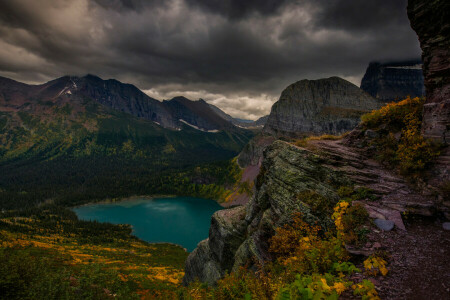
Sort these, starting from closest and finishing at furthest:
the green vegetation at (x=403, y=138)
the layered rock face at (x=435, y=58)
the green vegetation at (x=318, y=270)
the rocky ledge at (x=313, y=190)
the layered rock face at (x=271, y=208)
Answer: the green vegetation at (x=318, y=270) < the rocky ledge at (x=313, y=190) < the layered rock face at (x=435, y=58) < the green vegetation at (x=403, y=138) < the layered rock face at (x=271, y=208)

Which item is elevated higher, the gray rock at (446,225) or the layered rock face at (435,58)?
the layered rock face at (435,58)

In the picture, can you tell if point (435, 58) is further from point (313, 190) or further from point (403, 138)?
point (313, 190)

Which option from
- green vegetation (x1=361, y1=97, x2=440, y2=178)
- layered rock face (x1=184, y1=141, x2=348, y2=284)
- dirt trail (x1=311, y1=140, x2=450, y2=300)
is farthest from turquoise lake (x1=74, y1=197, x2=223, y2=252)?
dirt trail (x1=311, y1=140, x2=450, y2=300)

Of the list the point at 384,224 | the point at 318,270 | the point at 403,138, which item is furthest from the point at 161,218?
the point at 384,224

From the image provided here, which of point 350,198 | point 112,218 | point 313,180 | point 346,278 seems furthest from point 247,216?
point 112,218

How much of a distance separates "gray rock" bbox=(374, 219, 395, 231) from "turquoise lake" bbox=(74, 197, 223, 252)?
384 feet

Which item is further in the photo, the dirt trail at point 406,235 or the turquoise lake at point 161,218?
the turquoise lake at point 161,218

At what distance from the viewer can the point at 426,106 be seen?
46.2 feet

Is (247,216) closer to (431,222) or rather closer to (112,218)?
(431,222)

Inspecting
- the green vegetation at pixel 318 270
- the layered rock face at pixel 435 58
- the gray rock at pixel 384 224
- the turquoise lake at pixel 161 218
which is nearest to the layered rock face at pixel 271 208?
the green vegetation at pixel 318 270

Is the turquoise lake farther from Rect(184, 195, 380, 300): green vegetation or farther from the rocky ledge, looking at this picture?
Rect(184, 195, 380, 300): green vegetation

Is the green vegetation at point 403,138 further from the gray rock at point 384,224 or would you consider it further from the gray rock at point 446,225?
the gray rock at point 384,224

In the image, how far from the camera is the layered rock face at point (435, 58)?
1284 centimetres

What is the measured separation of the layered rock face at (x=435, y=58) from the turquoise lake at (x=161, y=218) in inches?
4689
